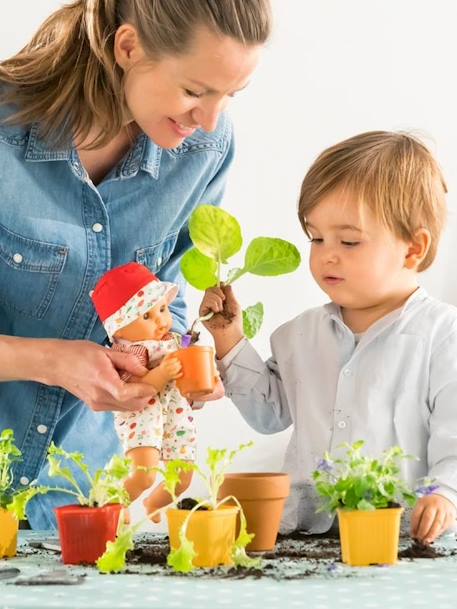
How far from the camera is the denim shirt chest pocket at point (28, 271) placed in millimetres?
2143

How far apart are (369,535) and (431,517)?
233mm

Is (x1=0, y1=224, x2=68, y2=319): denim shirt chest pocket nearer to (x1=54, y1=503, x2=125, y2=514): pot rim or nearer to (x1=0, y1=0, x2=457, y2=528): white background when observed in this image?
(x1=54, y1=503, x2=125, y2=514): pot rim

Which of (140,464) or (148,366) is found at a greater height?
(148,366)

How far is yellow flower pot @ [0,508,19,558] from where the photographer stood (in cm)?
169

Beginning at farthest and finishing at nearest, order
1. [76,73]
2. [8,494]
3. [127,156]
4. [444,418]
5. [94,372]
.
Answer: [127,156]
[76,73]
[444,418]
[94,372]
[8,494]

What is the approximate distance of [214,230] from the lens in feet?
6.69

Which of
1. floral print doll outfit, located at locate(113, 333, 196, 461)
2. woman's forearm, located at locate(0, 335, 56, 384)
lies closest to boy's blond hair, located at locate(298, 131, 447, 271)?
floral print doll outfit, located at locate(113, 333, 196, 461)

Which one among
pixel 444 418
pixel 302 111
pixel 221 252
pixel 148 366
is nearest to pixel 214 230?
pixel 221 252

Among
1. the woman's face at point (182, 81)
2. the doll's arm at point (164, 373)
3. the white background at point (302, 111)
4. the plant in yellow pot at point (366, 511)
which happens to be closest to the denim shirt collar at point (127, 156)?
the woman's face at point (182, 81)

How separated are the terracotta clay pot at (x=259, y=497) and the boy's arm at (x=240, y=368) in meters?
0.47

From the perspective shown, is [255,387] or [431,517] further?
[255,387]

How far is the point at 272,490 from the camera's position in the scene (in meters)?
1.71

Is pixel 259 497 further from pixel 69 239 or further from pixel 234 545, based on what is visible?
pixel 69 239

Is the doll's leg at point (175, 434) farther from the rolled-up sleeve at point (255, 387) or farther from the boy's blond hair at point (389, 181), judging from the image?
the boy's blond hair at point (389, 181)
